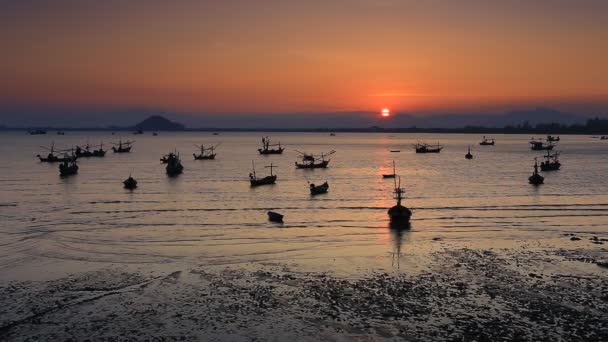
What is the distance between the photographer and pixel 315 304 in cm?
2011

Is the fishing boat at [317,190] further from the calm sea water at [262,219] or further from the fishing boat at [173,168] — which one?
the fishing boat at [173,168]

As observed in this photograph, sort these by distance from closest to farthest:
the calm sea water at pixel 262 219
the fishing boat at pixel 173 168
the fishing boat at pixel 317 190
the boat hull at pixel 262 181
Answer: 1. the calm sea water at pixel 262 219
2. the fishing boat at pixel 317 190
3. the boat hull at pixel 262 181
4. the fishing boat at pixel 173 168

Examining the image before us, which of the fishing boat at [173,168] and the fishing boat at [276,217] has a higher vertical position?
the fishing boat at [173,168]

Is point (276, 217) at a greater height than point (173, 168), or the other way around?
point (173, 168)

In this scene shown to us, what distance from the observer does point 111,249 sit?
98.7 feet

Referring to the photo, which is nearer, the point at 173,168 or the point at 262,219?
the point at 262,219

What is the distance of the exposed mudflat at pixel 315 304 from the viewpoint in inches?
683

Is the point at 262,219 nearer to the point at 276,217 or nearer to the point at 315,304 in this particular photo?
the point at 276,217

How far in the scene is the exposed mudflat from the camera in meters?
17.4

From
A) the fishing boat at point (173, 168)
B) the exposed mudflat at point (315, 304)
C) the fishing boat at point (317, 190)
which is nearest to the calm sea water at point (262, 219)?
the fishing boat at point (317, 190)

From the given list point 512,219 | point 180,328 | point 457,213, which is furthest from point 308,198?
point 180,328

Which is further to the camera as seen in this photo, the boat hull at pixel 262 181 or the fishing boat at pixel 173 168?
the fishing boat at pixel 173 168

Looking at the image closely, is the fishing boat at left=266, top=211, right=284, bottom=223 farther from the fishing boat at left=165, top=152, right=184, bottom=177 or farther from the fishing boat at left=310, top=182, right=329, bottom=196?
the fishing boat at left=165, top=152, right=184, bottom=177

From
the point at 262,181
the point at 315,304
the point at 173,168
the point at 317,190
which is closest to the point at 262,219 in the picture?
the point at 317,190
